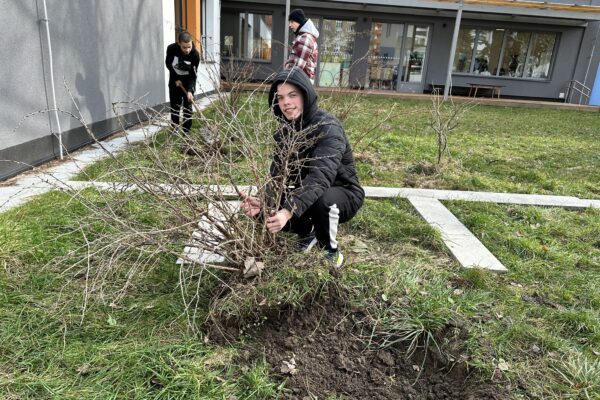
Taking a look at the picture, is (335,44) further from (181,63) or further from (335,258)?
(335,258)

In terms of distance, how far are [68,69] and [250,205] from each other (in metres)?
4.57

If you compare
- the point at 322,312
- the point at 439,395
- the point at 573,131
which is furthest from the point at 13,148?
the point at 573,131

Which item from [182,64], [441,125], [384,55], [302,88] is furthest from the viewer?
[384,55]

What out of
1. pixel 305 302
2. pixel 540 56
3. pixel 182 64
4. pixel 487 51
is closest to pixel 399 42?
pixel 487 51

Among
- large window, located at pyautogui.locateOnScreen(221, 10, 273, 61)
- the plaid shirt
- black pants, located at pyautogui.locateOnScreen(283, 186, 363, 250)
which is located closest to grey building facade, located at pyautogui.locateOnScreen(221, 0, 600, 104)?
large window, located at pyautogui.locateOnScreen(221, 10, 273, 61)

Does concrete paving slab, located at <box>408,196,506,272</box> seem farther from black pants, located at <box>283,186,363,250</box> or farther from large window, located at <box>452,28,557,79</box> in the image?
large window, located at <box>452,28,557,79</box>

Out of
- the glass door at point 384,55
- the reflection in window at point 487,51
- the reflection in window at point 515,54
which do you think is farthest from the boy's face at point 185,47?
the reflection in window at point 515,54

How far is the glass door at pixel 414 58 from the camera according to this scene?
1695cm

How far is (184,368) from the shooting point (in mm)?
1781

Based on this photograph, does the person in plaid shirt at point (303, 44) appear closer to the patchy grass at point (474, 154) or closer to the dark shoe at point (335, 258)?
the patchy grass at point (474, 154)

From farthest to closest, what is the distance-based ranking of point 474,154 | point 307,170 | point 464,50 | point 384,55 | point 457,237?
1. point 464,50
2. point 384,55
3. point 474,154
4. point 457,237
5. point 307,170

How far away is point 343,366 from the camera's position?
191 cm

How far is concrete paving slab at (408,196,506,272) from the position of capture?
9.75 feet

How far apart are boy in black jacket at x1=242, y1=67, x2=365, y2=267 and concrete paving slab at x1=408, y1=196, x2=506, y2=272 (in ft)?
3.32
